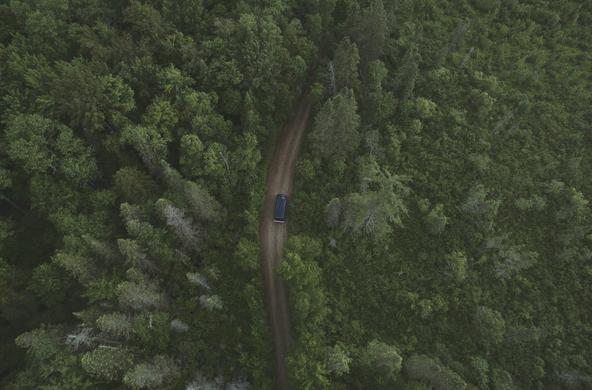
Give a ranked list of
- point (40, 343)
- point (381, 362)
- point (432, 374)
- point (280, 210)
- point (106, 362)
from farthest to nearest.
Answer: point (280, 210), point (432, 374), point (381, 362), point (40, 343), point (106, 362)

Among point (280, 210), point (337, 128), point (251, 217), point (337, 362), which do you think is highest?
point (337, 128)

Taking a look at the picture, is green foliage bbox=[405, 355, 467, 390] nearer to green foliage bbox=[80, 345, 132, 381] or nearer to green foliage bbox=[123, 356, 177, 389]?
green foliage bbox=[123, 356, 177, 389]

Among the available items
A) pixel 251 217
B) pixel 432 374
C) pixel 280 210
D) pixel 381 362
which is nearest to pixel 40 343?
pixel 251 217

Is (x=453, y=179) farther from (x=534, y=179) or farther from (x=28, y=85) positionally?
(x=28, y=85)

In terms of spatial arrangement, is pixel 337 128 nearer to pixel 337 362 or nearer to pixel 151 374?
pixel 337 362

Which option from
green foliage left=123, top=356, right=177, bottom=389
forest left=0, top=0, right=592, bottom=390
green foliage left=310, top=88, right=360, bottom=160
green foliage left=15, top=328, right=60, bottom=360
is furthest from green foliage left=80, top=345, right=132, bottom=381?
green foliage left=310, top=88, right=360, bottom=160

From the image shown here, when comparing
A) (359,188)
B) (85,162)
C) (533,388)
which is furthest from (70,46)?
(533,388)

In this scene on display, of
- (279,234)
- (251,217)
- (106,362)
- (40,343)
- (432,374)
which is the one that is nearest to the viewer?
(106,362)

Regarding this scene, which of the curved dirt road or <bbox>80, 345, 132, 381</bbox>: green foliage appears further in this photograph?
the curved dirt road
